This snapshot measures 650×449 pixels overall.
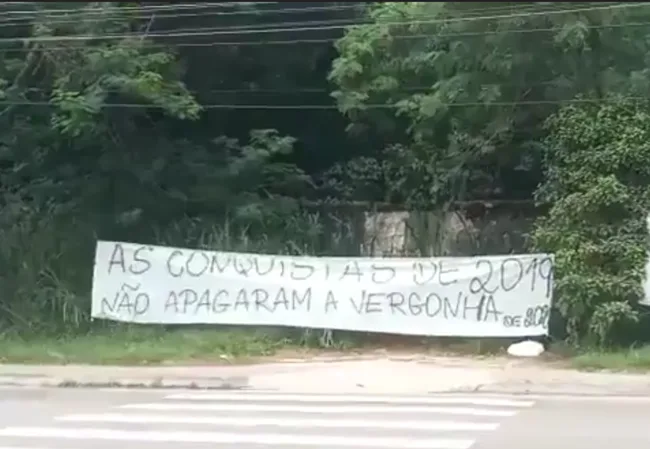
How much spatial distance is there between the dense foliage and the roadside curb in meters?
3.55

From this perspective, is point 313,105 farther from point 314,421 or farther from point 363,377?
point 314,421

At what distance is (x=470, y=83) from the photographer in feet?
60.8

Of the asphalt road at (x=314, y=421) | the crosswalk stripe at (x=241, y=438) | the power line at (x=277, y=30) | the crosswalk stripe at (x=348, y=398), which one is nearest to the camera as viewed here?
the crosswalk stripe at (x=241, y=438)

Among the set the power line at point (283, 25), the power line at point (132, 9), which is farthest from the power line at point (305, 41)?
the power line at point (132, 9)

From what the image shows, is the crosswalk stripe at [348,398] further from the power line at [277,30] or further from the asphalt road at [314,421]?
the power line at [277,30]

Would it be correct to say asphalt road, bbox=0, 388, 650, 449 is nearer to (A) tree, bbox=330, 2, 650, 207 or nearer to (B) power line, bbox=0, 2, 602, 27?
(A) tree, bbox=330, 2, 650, 207

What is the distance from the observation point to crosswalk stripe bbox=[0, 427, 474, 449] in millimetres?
9211

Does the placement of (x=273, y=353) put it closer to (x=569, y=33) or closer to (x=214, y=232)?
(x=214, y=232)

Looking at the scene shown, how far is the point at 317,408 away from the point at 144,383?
363 cm

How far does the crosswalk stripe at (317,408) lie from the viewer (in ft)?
37.8

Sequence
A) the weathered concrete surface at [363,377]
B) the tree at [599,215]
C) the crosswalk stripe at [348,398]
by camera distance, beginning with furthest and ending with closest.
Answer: the tree at [599,215], the weathered concrete surface at [363,377], the crosswalk stripe at [348,398]

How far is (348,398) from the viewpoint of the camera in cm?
1309

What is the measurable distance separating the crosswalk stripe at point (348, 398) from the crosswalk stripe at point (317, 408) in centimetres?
61

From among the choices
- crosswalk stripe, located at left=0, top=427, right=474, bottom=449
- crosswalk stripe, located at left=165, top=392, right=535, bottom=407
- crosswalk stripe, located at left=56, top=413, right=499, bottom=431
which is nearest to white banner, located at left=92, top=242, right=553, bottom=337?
crosswalk stripe, located at left=165, top=392, right=535, bottom=407
